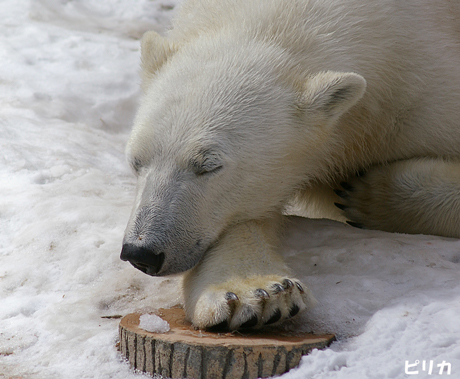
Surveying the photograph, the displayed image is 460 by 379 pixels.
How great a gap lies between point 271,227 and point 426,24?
1.50 meters

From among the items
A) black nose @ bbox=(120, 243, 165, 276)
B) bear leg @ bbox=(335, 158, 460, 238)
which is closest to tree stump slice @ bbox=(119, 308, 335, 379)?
black nose @ bbox=(120, 243, 165, 276)

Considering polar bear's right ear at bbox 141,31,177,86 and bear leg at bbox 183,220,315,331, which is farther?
polar bear's right ear at bbox 141,31,177,86

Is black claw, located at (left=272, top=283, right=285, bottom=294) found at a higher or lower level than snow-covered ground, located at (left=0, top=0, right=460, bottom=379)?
higher

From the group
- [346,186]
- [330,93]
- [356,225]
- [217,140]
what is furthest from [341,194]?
[217,140]

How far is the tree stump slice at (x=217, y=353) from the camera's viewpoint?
6.70ft

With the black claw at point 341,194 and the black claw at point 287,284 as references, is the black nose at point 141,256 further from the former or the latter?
the black claw at point 341,194

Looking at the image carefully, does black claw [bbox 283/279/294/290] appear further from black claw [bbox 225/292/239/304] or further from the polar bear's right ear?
the polar bear's right ear

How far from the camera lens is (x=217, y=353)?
6.70ft

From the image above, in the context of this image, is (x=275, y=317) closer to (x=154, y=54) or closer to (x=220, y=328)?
(x=220, y=328)

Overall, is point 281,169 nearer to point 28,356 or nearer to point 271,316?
point 271,316

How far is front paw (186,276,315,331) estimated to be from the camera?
7.38 ft

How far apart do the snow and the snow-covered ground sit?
172mm

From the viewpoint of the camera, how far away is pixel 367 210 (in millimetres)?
3527

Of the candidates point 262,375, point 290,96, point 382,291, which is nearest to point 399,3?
point 290,96
